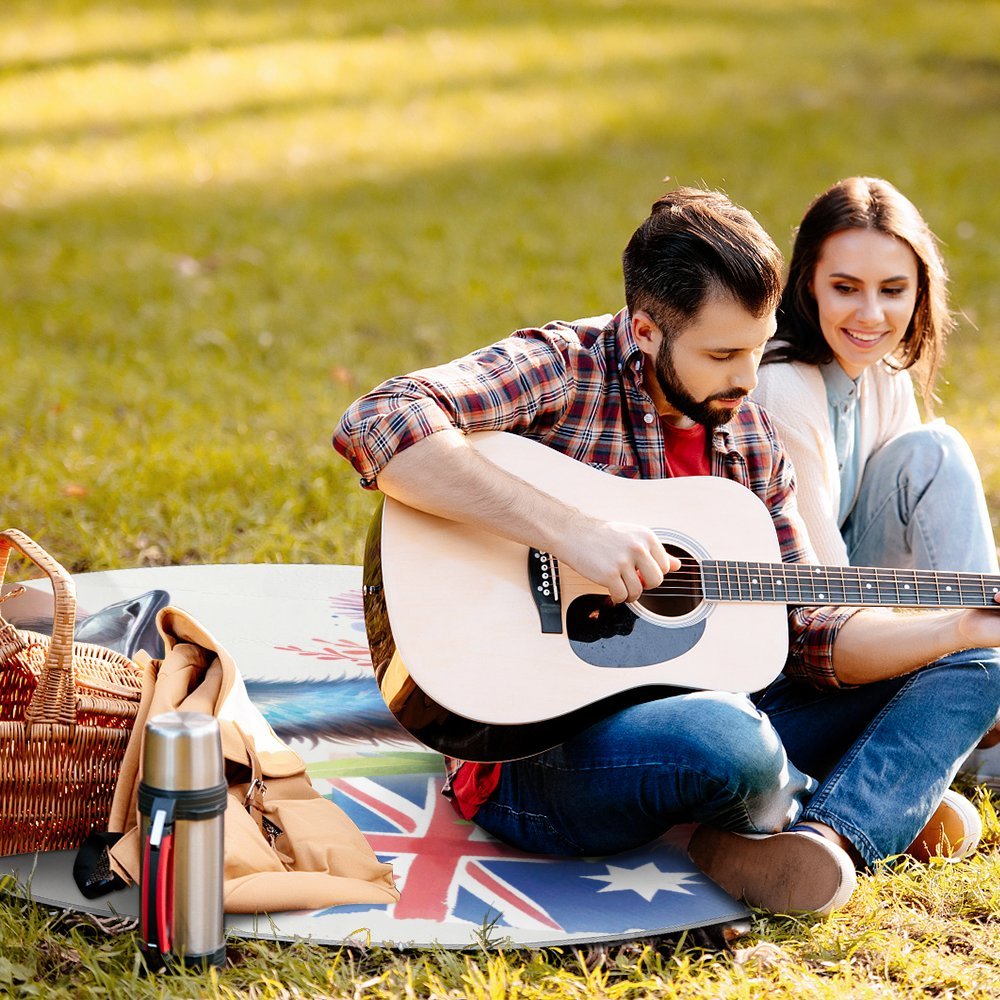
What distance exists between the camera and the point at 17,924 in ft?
8.04

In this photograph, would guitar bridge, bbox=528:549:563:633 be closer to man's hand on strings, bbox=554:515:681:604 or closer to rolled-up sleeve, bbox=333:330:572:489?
man's hand on strings, bbox=554:515:681:604

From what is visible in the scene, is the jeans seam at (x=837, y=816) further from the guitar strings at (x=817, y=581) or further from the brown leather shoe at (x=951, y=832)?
the guitar strings at (x=817, y=581)

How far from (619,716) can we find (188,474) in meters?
2.64

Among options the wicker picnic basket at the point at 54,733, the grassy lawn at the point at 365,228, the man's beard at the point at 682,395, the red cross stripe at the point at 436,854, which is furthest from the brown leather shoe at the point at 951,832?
the wicker picnic basket at the point at 54,733

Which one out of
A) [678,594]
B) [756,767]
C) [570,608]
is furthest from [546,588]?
[756,767]

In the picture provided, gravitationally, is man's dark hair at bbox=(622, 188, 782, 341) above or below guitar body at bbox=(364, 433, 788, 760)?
above

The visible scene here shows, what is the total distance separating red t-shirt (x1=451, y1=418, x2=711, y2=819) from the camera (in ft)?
9.23

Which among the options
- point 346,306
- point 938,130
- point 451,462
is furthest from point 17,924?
point 938,130

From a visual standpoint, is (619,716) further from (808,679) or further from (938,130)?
(938,130)

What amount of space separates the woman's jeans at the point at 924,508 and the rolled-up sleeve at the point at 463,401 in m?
1.07

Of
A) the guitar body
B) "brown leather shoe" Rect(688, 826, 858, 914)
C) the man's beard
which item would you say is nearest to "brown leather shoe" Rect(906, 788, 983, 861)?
"brown leather shoe" Rect(688, 826, 858, 914)

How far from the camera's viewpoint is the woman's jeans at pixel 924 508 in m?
3.32

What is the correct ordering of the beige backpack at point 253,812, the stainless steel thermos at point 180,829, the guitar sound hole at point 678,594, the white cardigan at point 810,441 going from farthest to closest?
the white cardigan at point 810,441, the guitar sound hole at point 678,594, the beige backpack at point 253,812, the stainless steel thermos at point 180,829

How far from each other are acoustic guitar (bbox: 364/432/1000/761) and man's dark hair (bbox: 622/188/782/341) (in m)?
0.37
